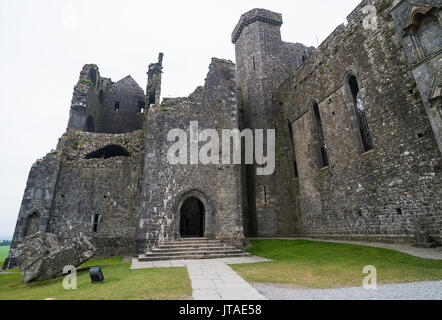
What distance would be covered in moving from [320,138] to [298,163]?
2500 millimetres

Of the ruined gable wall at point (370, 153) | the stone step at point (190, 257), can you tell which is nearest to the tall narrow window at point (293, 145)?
the ruined gable wall at point (370, 153)

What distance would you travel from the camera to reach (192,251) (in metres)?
10.8

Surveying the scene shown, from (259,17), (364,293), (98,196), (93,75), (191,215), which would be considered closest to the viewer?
(364,293)

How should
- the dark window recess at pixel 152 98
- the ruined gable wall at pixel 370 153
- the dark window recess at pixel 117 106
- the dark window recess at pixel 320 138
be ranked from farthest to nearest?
the dark window recess at pixel 117 106, the dark window recess at pixel 152 98, the dark window recess at pixel 320 138, the ruined gable wall at pixel 370 153

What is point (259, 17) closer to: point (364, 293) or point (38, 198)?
point (38, 198)

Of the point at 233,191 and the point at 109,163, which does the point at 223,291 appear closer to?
the point at 233,191

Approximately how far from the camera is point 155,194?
491 inches

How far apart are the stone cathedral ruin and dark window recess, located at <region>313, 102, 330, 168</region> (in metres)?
0.08

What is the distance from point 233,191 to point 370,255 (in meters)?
6.94

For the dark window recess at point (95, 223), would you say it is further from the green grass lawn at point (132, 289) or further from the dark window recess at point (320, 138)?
the dark window recess at point (320, 138)

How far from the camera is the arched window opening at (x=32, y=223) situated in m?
13.1

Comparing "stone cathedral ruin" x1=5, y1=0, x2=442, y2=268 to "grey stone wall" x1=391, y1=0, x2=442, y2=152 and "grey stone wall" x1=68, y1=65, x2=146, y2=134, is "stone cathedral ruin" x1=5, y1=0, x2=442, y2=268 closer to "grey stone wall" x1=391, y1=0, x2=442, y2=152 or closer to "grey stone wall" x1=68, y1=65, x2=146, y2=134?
"grey stone wall" x1=391, y1=0, x2=442, y2=152

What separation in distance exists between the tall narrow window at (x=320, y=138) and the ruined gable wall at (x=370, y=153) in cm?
40

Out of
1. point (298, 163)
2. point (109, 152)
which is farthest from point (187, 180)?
point (298, 163)
